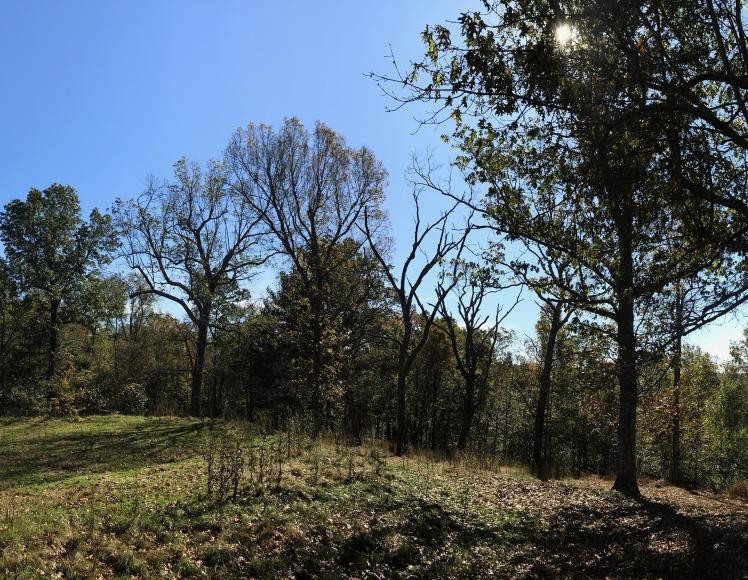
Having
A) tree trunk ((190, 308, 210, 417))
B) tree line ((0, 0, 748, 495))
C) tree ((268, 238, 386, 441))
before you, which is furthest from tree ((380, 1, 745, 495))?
tree trunk ((190, 308, 210, 417))

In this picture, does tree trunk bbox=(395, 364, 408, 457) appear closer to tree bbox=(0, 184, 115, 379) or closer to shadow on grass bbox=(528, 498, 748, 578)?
shadow on grass bbox=(528, 498, 748, 578)

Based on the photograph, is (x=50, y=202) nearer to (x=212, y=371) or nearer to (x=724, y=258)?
(x=212, y=371)

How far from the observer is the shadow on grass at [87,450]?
10938 millimetres

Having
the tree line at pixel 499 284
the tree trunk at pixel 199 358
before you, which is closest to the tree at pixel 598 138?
the tree line at pixel 499 284

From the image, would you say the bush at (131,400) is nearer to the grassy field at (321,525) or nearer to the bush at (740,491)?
A: the grassy field at (321,525)

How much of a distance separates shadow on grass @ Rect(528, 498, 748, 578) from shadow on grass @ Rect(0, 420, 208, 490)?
9111 millimetres

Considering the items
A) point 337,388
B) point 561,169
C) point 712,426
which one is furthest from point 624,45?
point 712,426

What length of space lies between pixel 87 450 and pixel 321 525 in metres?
8.91

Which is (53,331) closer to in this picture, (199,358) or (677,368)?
(199,358)

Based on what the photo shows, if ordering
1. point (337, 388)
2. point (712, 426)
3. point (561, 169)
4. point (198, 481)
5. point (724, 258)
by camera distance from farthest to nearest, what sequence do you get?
point (712, 426) < point (337, 388) < point (198, 481) < point (724, 258) < point (561, 169)

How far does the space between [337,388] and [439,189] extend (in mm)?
9953

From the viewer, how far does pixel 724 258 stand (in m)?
9.32

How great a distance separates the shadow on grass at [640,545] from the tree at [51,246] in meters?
27.6

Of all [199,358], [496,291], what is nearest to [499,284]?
[496,291]
